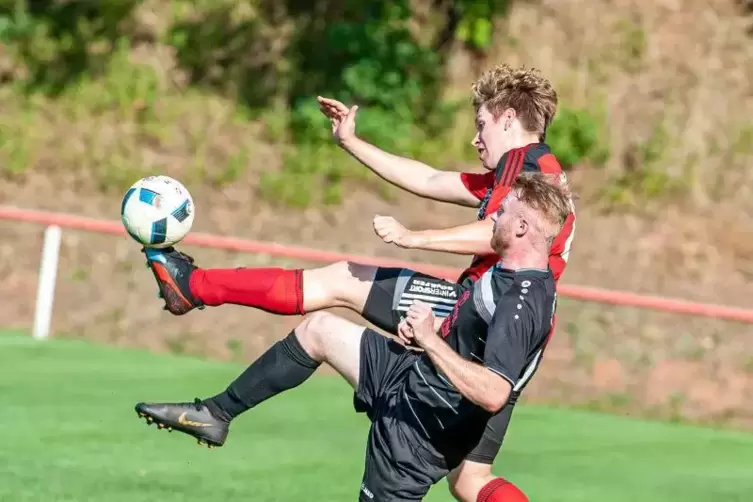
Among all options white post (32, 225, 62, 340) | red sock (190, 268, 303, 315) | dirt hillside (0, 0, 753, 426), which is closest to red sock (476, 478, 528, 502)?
red sock (190, 268, 303, 315)

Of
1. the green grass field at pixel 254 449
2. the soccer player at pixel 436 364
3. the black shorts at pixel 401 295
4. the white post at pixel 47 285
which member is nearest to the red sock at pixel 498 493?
the black shorts at pixel 401 295

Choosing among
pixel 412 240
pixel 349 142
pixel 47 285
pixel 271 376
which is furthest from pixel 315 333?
pixel 47 285

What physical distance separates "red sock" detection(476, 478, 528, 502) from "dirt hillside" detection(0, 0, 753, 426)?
7201mm

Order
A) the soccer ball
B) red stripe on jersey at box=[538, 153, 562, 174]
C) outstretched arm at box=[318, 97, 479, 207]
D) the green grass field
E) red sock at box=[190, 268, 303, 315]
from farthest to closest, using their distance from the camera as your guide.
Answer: the green grass field → outstretched arm at box=[318, 97, 479, 207] → the soccer ball → red sock at box=[190, 268, 303, 315] → red stripe on jersey at box=[538, 153, 562, 174]

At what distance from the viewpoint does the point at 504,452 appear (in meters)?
9.50

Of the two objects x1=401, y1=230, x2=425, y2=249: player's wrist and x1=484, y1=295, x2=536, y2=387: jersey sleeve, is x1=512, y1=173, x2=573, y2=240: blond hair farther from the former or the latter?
x1=401, y1=230, x2=425, y2=249: player's wrist

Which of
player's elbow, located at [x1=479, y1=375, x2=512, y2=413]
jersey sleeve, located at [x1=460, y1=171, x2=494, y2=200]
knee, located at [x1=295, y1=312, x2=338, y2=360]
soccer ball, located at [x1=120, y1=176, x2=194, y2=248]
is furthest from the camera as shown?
jersey sleeve, located at [x1=460, y1=171, x2=494, y2=200]

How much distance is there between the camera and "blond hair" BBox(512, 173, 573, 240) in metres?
5.11

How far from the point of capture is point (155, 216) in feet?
21.4

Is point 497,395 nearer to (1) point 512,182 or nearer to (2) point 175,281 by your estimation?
(1) point 512,182

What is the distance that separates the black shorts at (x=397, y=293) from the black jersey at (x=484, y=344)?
65 centimetres

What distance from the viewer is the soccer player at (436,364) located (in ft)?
15.9

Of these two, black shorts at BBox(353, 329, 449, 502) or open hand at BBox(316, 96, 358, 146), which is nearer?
black shorts at BBox(353, 329, 449, 502)

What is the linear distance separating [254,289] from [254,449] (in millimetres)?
2634
